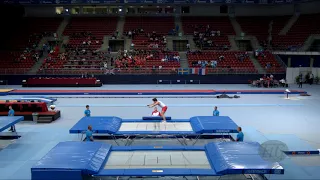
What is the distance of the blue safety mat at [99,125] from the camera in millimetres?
11719

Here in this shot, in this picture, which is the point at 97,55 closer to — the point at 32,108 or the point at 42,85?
the point at 42,85

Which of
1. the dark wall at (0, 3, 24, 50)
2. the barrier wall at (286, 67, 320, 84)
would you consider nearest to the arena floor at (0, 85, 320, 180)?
the barrier wall at (286, 67, 320, 84)

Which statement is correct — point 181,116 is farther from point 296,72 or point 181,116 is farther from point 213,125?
point 296,72

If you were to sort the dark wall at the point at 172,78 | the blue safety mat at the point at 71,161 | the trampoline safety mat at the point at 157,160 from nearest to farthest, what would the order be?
the blue safety mat at the point at 71,161
the trampoline safety mat at the point at 157,160
the dark wall at the point at 172,78

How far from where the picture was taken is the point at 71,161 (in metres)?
8.29

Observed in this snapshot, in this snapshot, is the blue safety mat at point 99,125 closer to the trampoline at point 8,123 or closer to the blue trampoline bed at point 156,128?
the blue trampoline bed at point 156,128

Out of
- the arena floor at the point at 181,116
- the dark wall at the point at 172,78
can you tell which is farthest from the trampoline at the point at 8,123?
the dark wall at the point at 172,78

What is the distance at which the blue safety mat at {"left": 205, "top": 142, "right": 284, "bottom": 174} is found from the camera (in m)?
7.87

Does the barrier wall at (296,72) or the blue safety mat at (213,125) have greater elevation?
the barrier wall at (296,72)

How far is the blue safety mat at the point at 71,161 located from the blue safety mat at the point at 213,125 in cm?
411

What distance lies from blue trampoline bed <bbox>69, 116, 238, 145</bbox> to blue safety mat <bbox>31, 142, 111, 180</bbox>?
2.12m

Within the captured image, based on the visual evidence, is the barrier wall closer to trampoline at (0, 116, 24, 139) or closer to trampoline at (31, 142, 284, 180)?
trampoline at (31, 142, 284, 180)

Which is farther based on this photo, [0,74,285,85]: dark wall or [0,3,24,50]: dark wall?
[0,3,24,50]: dark wall

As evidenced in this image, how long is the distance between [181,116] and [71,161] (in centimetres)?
947
